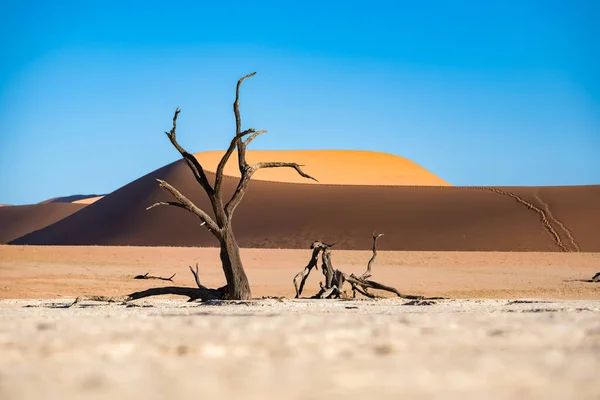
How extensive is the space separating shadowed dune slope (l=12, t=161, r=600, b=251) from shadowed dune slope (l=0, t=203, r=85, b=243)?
919 inches

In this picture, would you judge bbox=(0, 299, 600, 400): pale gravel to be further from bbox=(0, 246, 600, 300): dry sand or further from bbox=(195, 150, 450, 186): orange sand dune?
bbox=(195, 150, 450, 186): orange sand dune

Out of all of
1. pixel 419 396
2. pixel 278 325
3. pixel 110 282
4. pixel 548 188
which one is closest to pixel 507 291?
pixel 110 282

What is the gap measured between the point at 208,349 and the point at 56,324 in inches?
60.2

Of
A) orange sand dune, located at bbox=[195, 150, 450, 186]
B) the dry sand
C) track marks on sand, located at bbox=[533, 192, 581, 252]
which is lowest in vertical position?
the dry sand

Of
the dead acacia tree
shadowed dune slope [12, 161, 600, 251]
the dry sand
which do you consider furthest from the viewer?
shadowed dune slope [12, 161, 600, 251]

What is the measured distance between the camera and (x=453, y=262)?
30328 millimetres

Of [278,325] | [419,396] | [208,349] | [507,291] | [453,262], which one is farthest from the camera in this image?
[453,262]

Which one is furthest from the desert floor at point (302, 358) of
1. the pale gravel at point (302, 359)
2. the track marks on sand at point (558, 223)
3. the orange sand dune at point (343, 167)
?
the orange sand dune at point (343, 167)

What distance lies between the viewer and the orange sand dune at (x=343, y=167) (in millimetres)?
91188

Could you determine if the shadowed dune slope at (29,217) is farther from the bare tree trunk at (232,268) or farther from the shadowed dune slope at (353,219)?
the bare tree trunk at (232,268)

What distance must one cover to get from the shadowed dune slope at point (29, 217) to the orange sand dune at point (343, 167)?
678 inches

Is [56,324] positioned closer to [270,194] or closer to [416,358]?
[416,358]

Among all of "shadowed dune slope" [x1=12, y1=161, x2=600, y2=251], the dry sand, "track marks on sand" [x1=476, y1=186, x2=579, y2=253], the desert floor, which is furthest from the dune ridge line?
the desert floor

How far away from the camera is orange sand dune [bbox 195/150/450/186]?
299 ft
